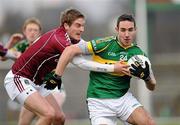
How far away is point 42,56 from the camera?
971 centimetres

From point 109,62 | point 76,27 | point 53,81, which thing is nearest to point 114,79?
point 109,62

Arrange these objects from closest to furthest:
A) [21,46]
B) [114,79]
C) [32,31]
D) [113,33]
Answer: [114,79], [32,31], [21,46], [113,33]

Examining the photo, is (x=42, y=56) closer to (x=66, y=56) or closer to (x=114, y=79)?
(x=66, y=56)

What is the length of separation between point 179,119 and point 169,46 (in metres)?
1.99

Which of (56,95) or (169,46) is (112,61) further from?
(169,46)

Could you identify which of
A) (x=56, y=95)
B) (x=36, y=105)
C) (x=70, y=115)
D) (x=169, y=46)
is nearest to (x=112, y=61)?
(x=36, y=105)

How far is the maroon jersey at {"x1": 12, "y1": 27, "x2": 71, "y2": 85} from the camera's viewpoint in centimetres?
959

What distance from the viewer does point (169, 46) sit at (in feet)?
58.9

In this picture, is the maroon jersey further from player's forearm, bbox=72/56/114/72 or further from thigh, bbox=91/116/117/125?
thigh, bbox=91/116/117/125

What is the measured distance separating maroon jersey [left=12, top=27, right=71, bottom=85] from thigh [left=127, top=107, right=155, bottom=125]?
43.6 inches

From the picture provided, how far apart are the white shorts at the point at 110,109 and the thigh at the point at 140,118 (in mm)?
41

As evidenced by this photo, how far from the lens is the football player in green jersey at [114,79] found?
354 inches

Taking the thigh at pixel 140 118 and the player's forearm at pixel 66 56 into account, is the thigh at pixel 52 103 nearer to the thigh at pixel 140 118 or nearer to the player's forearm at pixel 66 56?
the player's forearm at pixel 66 56

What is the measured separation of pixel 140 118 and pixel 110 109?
369 mm
